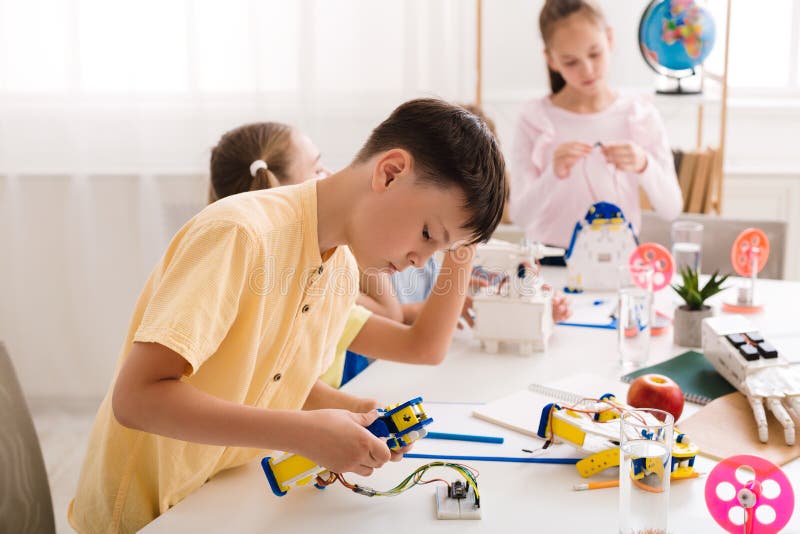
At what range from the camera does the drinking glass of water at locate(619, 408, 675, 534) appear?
0.96 metres

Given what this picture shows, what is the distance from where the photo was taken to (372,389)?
1490mm

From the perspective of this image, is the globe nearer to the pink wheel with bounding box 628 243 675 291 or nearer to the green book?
the pink wheel with bounding box 628 243 675 291

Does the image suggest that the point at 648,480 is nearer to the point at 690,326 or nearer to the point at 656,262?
the point at 690,326

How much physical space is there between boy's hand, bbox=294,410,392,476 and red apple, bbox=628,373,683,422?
1.48 ft

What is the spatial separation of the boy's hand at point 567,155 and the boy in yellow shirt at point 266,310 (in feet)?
3.75

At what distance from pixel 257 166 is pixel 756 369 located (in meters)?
0.96

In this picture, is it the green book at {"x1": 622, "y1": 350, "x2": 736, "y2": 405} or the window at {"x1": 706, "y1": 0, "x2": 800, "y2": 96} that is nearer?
the green book at {"x1": 622, "y1": 350, "x2": 736, "y2": 405}

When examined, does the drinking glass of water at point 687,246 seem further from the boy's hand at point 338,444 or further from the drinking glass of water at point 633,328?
the boy's hand at point 338,444

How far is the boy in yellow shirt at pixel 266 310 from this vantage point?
100cm

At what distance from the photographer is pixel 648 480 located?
3.16ft

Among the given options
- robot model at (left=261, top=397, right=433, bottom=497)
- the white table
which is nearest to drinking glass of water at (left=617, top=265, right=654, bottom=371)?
the white table

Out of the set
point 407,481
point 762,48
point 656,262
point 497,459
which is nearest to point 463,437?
point 497,459

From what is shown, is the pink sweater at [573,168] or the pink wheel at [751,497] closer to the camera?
the pink wheel at [751,497]

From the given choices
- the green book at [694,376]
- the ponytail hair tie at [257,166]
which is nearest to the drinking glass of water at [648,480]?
the green book at [694,376]
